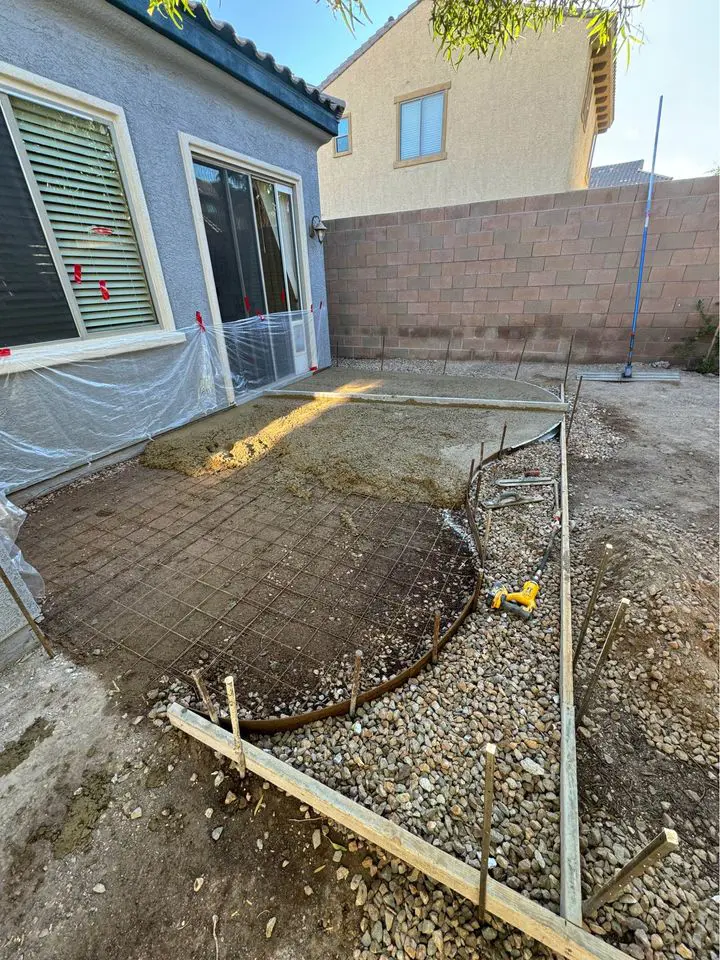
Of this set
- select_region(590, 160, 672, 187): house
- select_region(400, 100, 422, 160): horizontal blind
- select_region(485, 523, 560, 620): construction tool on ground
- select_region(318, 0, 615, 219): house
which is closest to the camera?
select_region(485, 523, 560, 620): construction tool on ground

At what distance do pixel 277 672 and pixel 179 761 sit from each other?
46 centimetres

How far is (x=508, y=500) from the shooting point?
294cm

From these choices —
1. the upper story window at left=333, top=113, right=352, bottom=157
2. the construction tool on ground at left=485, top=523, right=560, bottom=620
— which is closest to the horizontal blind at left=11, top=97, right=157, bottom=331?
the construction tool on ground at left=485, top=523, right=560, bottom=620

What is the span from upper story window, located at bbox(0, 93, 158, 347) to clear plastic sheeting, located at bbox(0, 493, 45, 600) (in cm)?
169

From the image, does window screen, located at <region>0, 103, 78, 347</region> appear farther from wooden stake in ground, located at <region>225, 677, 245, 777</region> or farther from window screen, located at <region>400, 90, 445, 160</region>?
window screen, located at <region>400, 90, 445, 160</region>

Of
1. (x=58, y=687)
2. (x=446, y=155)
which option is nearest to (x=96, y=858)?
(x=58, y=687)

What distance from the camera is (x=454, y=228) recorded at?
6570 mm

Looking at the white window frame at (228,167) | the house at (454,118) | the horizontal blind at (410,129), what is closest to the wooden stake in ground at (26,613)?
the white window frame at (228,167)

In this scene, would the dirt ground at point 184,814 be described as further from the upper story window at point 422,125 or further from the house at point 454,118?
the upper story window at point 422,125

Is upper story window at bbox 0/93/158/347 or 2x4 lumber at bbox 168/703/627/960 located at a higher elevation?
upper story window at bbox 0/93/158/347

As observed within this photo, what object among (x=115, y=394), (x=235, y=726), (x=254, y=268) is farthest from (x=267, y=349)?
(x=235, y=726)

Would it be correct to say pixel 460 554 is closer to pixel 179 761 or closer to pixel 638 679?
pixel 638 679

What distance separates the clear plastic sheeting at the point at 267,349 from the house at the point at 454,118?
5.76 m

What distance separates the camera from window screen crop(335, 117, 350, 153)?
9617 millimetres
